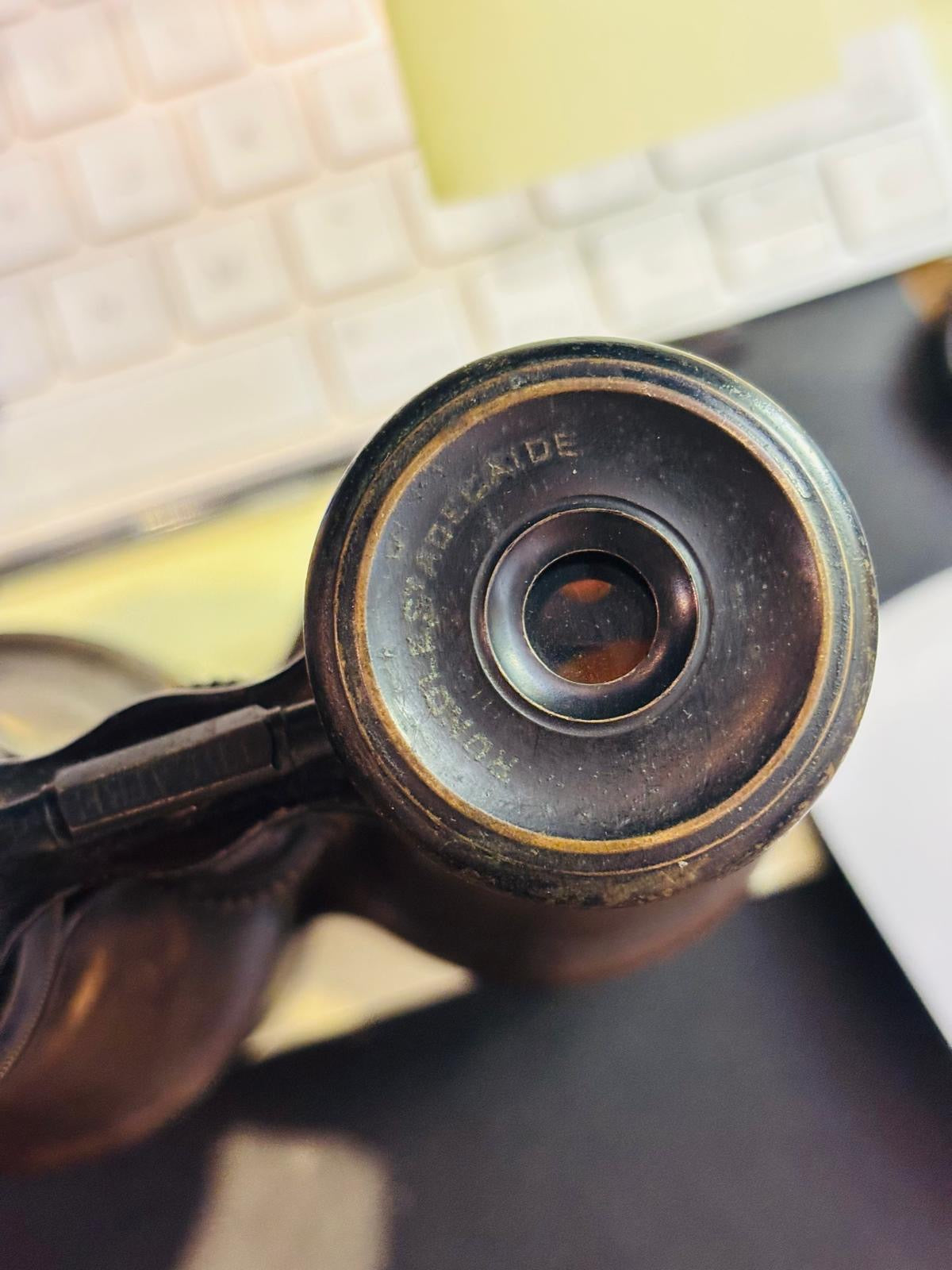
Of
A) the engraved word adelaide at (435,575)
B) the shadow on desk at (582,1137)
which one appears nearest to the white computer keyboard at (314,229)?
the engraved word adelaide at (435,575)

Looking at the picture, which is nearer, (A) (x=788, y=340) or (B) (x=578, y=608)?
(B) (x=578, y=608)

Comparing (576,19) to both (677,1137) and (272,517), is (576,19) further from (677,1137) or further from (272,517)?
(677,1137)

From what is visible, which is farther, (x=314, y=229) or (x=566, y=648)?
(x=314, y=229)

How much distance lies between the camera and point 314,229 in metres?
0.39

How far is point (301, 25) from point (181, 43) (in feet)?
0.16

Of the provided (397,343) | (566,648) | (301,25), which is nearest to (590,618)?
(566,648)

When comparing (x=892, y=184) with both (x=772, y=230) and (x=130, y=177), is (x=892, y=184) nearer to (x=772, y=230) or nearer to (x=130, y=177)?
(x=772, y=230)

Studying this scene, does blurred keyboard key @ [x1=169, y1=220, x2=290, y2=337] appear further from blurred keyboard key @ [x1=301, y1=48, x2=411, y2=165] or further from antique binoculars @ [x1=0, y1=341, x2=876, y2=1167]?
antique binoculars @ [x1=0, y1=341, x2=876, y2=1167]

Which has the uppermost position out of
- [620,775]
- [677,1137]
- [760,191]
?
[760,191]

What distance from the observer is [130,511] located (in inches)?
15.9

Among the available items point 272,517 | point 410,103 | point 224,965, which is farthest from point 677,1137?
point 410,103

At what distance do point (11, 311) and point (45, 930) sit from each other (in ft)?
0.81

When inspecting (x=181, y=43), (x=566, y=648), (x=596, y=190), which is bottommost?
(x=566, y=648)

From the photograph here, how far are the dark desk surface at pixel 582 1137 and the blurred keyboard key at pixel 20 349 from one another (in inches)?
11.9
